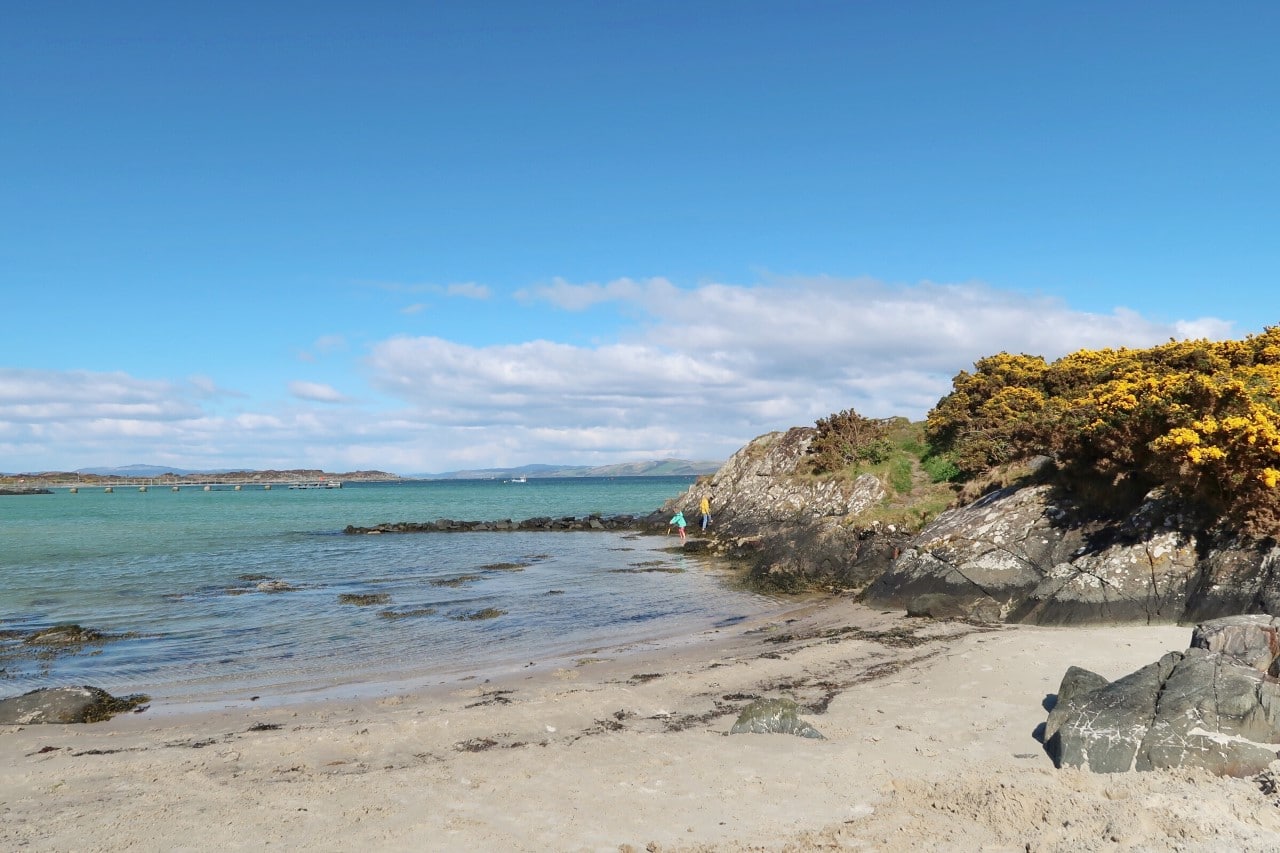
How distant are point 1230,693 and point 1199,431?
27.0ft

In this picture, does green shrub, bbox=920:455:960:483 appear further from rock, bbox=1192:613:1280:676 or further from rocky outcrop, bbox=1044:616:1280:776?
rocky outcrop, bbox=1044:616:1280:776

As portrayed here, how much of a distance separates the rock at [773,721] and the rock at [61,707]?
9.78m

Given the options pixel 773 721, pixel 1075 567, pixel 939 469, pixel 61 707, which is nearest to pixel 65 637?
pixel 61 707

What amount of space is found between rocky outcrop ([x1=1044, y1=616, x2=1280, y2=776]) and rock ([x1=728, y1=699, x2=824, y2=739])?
8.82 ft

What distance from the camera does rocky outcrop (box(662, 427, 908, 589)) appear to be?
24.5m

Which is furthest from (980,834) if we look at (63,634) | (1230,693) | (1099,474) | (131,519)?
(131,519)

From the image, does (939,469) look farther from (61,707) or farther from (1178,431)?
(61,707)

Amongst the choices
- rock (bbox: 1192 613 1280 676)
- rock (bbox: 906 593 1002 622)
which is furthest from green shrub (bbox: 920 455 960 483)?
rock (bbox: 1192 613 1280 676)

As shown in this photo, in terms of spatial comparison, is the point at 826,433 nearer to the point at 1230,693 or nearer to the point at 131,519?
the point at 1230,693

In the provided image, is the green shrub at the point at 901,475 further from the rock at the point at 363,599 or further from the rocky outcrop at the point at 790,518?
the rock at the point at 363,599

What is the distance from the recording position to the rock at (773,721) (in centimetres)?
955

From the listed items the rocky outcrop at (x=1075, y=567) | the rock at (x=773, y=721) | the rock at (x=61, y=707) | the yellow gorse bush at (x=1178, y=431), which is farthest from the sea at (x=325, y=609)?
the yellow gorse bush at (x=1178, y=431)

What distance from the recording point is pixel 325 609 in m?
22.2

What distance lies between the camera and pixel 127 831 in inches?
294
